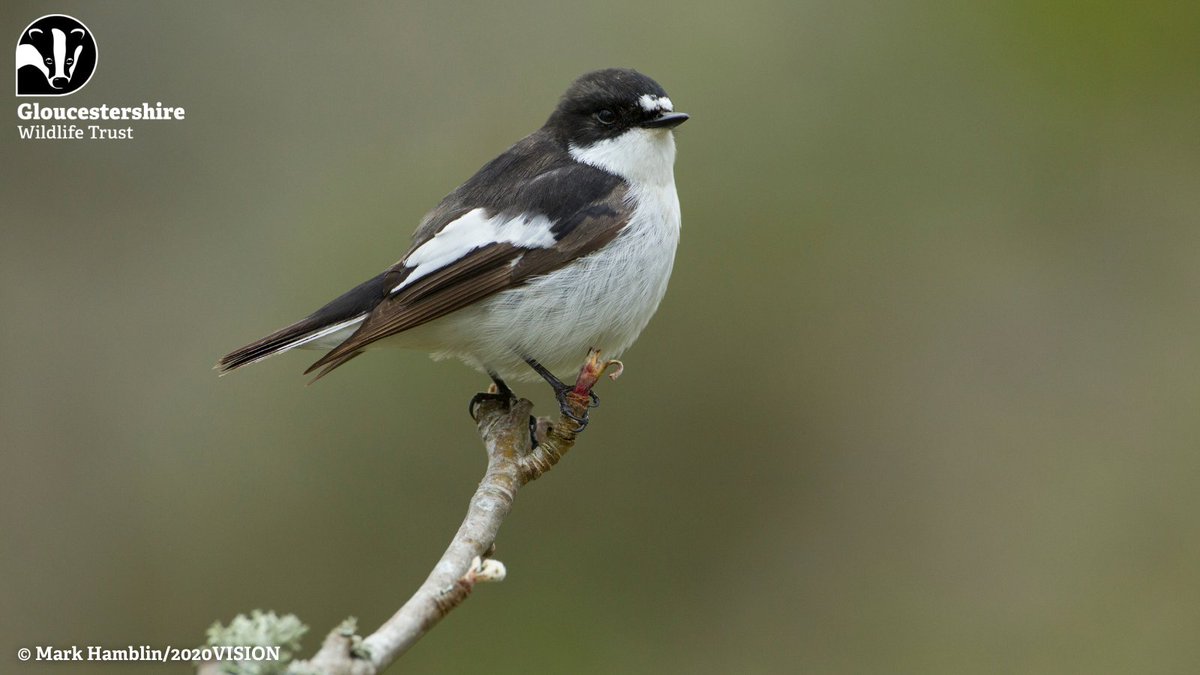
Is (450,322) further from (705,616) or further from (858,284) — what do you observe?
(858,284)

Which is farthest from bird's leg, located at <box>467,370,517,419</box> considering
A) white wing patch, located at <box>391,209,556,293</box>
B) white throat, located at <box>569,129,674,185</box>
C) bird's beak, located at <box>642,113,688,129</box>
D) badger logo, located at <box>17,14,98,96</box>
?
badger logo, located at <box>17,14,98,96</box>

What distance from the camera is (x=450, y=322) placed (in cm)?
374

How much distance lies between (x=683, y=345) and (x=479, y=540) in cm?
311

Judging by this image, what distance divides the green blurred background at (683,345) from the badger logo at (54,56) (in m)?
0.13

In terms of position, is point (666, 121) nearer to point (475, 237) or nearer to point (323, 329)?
point (475, 237)

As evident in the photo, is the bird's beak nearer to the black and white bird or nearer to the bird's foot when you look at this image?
the black and white bird

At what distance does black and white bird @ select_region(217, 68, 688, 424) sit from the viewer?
363cm

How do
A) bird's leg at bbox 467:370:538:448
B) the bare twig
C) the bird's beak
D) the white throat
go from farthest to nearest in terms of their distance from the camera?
the white throat
the bird's beak
bird's leg at bbox 467:370:538:448
the bare twig

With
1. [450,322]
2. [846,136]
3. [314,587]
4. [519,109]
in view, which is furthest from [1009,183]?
[314,587]

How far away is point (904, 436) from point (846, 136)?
5.01 ft

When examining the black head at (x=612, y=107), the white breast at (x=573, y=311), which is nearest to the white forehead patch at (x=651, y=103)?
the black head at (x=612, y=107)

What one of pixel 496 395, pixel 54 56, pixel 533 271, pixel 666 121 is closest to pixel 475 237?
pixel 533 271

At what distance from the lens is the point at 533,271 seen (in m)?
3.67

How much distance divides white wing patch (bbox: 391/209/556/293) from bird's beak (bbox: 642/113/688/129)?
0.52 meters
